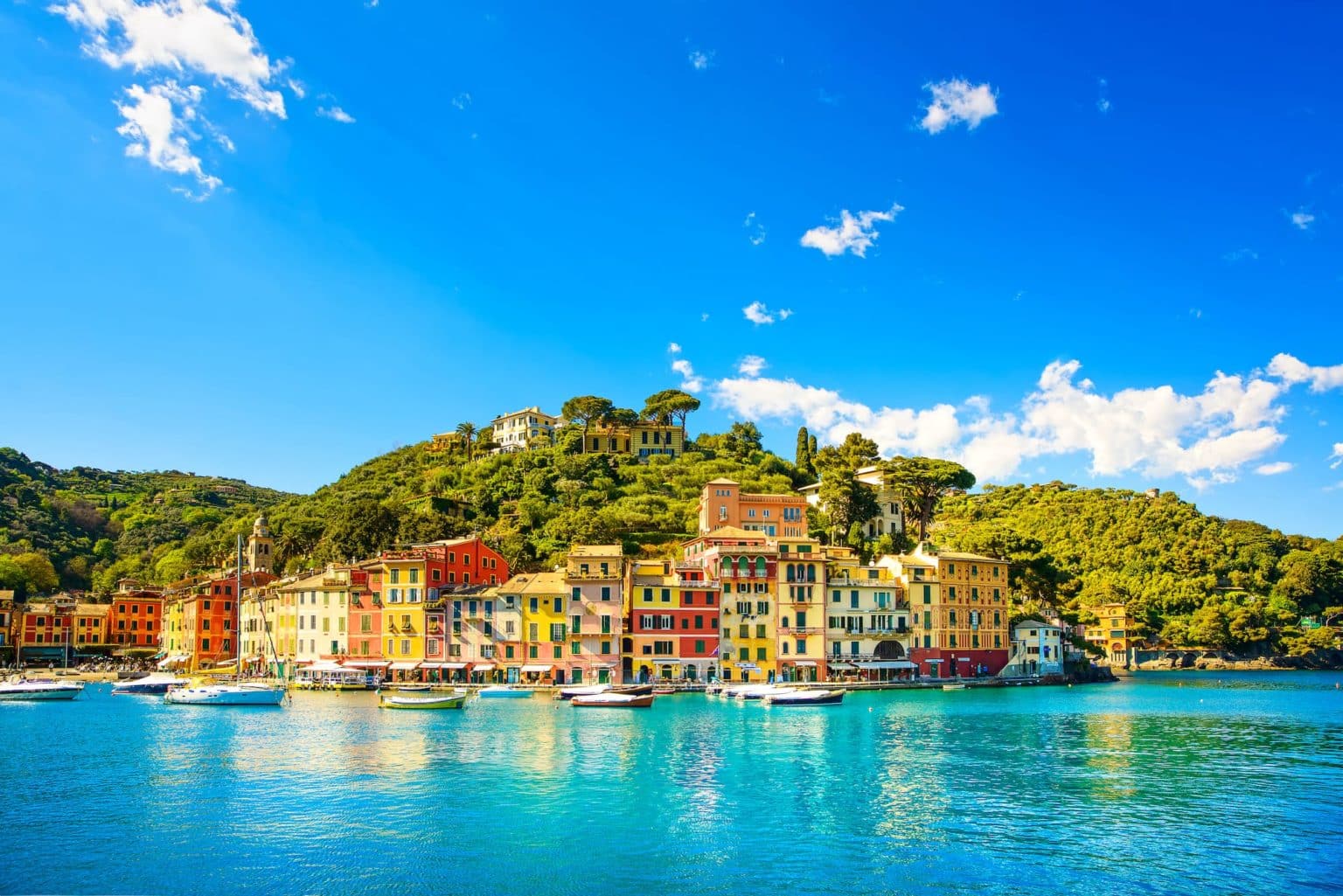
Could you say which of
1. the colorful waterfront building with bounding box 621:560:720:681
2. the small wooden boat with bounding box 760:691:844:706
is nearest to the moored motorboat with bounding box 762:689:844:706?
the small wooden boat with bounding box 760:691:844:706

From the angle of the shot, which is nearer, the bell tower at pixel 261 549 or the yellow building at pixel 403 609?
the yellow building at pixel 403 609

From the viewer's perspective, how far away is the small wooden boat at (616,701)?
52906 mm

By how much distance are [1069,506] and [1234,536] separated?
1834 centimetres

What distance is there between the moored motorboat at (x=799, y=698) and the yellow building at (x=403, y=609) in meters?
24.3

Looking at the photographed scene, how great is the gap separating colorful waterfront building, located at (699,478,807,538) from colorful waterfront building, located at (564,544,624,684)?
18.1 m

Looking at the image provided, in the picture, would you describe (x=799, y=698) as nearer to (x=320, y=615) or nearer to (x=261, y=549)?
(x=320, y=615)

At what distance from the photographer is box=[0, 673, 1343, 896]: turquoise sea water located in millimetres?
21391

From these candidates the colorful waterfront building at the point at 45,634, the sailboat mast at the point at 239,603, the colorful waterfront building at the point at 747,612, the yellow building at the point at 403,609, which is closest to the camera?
the colorful waterfront building at the point at 747,612

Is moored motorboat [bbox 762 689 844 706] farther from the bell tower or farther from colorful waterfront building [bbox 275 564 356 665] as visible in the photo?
the bell tower

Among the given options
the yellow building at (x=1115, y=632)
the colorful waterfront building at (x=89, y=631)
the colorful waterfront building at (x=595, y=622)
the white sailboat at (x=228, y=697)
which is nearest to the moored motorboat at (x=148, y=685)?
the white sailboat at (x=228, y=697)

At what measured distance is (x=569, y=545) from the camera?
8144 cm

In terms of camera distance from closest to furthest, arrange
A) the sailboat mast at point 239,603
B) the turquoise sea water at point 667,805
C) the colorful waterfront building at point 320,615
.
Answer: the turquoise sea water at point 667,805
the colorful waterfront building at point 320,615
the sailboat mast at point 239,603

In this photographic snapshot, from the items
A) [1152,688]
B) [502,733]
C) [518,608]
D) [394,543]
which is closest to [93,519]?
[394,543]

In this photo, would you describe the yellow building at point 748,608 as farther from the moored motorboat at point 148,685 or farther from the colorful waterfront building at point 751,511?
the moored motorboat at point 148,685
